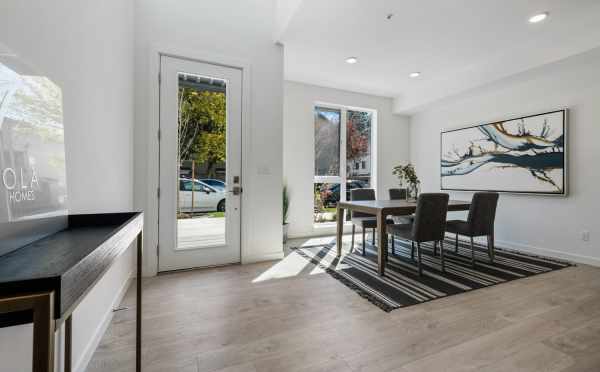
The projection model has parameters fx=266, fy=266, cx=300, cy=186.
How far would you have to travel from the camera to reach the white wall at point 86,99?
0.94 meters

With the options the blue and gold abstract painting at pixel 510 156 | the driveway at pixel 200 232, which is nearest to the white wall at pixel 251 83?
the driveway at pixel 200 232

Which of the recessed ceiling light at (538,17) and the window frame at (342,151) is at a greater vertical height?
the recessed ceiling light at (538,17)

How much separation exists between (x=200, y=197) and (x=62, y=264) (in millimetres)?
2491

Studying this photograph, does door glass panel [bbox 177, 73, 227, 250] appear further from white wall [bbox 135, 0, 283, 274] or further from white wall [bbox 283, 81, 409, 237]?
white wall [bbox 283, 81, 409, 237]

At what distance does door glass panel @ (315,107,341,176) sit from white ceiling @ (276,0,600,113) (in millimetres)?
717

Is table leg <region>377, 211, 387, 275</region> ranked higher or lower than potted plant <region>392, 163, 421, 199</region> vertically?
lower

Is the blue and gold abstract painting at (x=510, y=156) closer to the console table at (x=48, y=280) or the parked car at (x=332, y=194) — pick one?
the parked car at (x=332, y=194)

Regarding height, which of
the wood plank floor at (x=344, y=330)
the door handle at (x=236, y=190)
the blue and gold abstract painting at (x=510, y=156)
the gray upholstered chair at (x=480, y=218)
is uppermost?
the blue and gold abstract painting at (x=510, y=156)

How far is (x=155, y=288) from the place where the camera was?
95.3 inches

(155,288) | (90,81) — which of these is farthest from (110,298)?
(90,81)

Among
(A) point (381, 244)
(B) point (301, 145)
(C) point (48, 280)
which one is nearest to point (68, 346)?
(C) point (48, 280)

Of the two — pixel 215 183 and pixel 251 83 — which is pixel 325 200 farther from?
pixel 251 83

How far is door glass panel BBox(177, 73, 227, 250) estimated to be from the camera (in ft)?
9.45

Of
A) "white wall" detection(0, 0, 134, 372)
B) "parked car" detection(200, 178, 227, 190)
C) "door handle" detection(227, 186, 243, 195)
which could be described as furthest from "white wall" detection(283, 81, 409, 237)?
"white wall" detection(0, 0, 134, 372)
